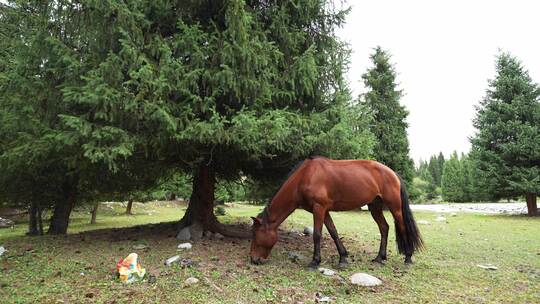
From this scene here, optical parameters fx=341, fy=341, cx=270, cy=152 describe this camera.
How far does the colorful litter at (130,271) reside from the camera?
471 cm

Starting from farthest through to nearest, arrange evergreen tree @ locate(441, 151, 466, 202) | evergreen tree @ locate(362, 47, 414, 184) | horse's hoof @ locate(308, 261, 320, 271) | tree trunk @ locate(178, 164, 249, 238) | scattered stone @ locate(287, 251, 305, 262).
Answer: evergreen tree @ locate(441, 151, 466, 202) → evergreen tree @ locate(362, 47, 414, 184) → tree trunk @ locate(178, 164, 249, 238) → scattered stone @ locate(287, 251, 305, 262) → horse's hoof @ locate(308, 261, 320, 271)

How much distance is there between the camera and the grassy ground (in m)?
4.39

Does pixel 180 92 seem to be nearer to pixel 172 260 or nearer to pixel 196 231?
pixel 172 260

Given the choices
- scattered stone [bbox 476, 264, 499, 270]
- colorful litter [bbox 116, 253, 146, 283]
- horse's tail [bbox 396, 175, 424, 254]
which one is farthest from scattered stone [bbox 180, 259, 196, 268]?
scattered stone [bbox 476, 264, 499, 270]

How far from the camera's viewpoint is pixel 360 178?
19.8 feet

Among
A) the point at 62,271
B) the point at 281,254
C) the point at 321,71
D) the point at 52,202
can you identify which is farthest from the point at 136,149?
the point at 52,202

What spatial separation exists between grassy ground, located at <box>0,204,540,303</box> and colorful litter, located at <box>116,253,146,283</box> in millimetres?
171

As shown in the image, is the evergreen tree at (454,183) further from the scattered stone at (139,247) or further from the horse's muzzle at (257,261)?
the scattered stone at (139,247)

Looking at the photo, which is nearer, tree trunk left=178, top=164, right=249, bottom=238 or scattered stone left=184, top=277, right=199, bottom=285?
scattered stone left=184, top=277, right=199, bottom=285

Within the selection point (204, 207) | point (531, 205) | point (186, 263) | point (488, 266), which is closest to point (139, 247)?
point (186, 263)

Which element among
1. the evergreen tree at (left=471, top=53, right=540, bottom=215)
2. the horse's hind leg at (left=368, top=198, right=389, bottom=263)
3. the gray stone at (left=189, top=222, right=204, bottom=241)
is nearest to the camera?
the horse's hind leg at (left=368, top=198, right=389, bottom=263)

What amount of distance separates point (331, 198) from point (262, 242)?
1.40 meters

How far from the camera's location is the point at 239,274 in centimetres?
515

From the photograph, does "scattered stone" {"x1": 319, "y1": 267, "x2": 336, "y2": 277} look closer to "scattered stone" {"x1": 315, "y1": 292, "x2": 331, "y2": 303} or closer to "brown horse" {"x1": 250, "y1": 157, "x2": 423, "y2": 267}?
"brown horse" {"x1": 250, "y1": 157, "x2": 423, "y2": 267}
